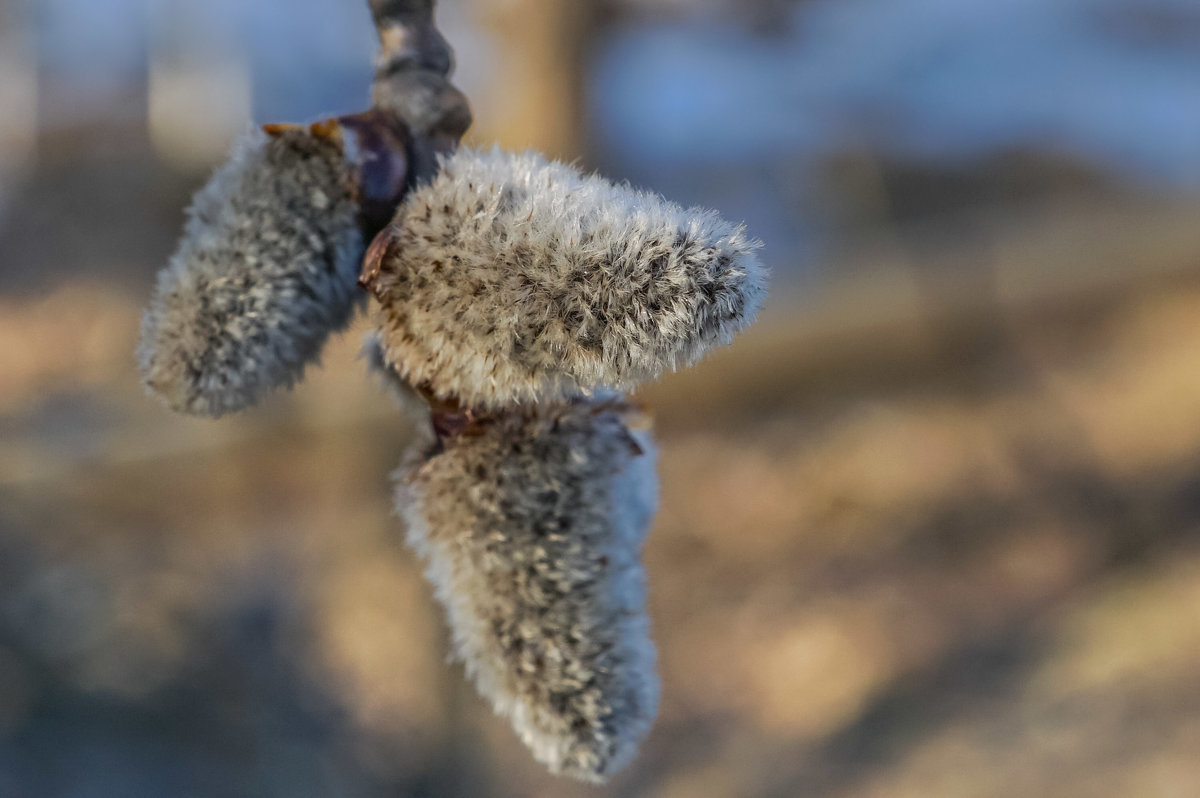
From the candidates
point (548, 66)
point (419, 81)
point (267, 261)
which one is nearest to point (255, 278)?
point (267, 261)

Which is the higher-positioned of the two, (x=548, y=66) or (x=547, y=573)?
(x=548, y=66)

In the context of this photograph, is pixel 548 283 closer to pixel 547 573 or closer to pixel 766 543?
pixel 547 573

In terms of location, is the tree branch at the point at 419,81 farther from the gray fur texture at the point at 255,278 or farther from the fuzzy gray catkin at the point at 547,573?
the fuzzy gray catkin at the point at 547,573

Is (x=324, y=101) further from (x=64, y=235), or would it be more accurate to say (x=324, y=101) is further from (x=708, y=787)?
(x=708, y=787)

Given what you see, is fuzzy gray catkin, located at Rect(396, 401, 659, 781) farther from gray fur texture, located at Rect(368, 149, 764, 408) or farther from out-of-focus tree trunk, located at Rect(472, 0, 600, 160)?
out-of-focus tree trunk, located at Rect(472, 0, 600, 160)

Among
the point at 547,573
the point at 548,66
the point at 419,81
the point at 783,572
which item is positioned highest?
the point at 548,66

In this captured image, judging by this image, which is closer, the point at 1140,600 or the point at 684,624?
the point at 1140,600

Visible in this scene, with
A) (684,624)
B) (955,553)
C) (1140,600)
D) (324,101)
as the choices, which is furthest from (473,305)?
(324,101)
